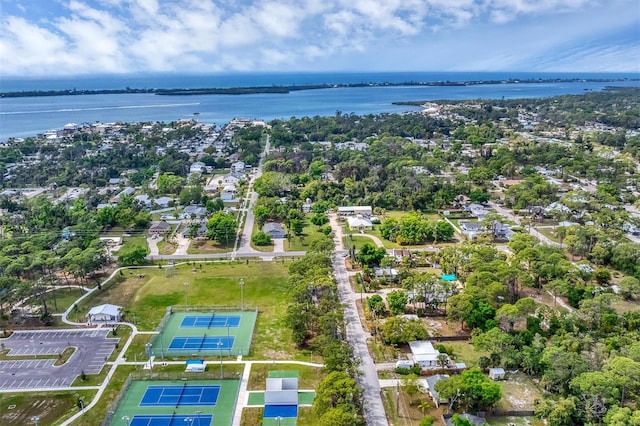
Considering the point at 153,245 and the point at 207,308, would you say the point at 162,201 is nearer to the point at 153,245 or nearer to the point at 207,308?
the point at 153,245

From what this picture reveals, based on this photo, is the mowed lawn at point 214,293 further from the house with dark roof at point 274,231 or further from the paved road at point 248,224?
the house with dark roof at point 274,231

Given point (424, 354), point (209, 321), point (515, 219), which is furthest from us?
point (515, 219)

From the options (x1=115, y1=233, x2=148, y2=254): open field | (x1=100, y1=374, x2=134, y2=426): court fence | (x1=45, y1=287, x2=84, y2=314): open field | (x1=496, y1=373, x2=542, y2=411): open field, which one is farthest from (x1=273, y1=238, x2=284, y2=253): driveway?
(x1=496, y1=373, x2=542, y2=411): open field

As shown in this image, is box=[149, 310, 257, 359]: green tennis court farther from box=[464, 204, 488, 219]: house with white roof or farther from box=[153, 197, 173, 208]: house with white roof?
box=[464, 204, 488, 219]: house with white roof

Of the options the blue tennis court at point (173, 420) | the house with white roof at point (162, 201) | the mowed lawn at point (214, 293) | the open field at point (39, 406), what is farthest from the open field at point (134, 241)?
the blue tennis court at point (173, 420)

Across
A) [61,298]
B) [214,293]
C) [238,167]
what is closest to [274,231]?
[214,293]

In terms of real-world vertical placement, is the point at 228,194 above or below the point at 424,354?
above

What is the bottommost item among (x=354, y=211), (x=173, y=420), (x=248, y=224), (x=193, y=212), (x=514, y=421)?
(x=173, y=420)
